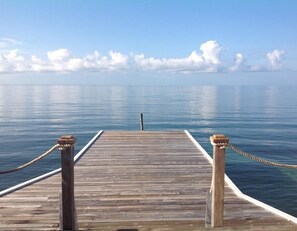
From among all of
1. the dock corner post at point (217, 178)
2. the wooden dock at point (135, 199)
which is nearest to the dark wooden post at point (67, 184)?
the wooden dock at point (135, 199)

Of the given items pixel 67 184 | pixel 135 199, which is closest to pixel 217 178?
pixel 67 184

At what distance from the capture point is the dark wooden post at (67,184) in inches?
224

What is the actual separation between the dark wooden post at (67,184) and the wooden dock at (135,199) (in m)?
0.79

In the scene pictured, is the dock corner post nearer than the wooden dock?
Yes

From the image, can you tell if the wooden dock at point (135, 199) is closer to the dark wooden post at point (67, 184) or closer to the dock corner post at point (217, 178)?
the dock corner post at point (217, 178)

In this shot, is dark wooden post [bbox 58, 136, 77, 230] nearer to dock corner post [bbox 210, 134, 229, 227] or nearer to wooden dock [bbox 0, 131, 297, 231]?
wooden dock [bbox 0, 131, 297, 231]

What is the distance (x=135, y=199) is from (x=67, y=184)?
304 cm

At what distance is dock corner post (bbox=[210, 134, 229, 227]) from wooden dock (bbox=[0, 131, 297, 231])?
36 cm

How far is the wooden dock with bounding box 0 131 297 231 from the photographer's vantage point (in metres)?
6.87

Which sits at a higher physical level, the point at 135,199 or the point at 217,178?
the point at 217,178

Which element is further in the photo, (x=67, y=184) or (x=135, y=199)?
(x=135, y=199)

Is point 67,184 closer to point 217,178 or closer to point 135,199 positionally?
point 217,178

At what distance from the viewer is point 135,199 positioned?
850 cm

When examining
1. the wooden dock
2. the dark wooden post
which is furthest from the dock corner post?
the dark wooden post
